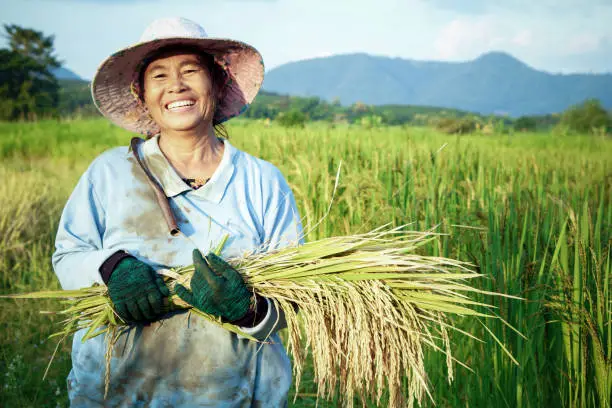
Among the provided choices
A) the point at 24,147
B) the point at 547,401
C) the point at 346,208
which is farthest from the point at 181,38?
the point at 24,147

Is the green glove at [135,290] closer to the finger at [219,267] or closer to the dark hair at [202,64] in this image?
the finger at [219,267]

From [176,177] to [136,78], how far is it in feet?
1.53

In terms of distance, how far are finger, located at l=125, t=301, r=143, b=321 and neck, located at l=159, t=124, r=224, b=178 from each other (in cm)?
50

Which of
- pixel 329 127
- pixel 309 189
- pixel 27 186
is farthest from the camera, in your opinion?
pixel 329 127

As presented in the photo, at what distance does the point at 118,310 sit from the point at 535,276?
1700mm

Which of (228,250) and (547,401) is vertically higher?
(228,250)

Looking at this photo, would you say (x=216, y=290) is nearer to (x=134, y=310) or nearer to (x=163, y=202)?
(x=134, y=310)

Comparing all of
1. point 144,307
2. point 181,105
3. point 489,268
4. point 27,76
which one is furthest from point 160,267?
point 27,76

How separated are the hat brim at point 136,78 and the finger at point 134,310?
0.80 meters

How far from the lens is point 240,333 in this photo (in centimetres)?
160

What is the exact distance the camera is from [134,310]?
4.92 ft

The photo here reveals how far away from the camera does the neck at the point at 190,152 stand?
1.84 meters

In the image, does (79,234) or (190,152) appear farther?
(190,152)

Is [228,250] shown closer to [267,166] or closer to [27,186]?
[267,166]
